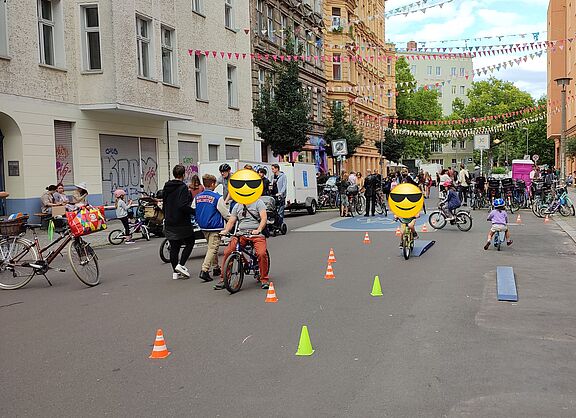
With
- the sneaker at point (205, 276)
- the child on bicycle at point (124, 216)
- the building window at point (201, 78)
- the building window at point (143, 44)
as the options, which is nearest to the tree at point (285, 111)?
the building window at point (201, 78)

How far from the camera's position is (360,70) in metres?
54.2

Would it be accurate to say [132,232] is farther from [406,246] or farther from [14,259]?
[406,246]

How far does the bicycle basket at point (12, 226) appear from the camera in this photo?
9250 mm

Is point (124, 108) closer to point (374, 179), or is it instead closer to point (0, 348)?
point (374, 179)

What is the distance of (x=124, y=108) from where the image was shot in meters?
20.2

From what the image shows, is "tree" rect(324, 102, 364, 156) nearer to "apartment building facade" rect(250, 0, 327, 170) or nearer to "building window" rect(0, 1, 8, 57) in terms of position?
"apartment building facade" rect(250, 0, 327, 170)

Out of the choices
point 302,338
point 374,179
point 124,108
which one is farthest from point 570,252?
point 124,108

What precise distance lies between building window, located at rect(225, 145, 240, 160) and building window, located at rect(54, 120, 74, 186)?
1073 centimetres

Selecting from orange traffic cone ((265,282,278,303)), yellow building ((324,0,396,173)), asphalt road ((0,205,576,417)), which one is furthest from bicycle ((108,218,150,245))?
yellow building ((324,0,396,173))

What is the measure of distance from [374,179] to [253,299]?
14996mm

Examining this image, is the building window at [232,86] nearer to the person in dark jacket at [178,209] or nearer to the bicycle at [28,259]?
the person in dark jacket at [178,209]

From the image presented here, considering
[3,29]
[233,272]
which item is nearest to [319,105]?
[3,29]

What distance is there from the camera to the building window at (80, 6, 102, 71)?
20234 mm

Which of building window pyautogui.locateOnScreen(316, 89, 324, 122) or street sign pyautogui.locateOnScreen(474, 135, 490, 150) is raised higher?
building window pyautogui.locateOnScreen(316, 89, 324, 122)
